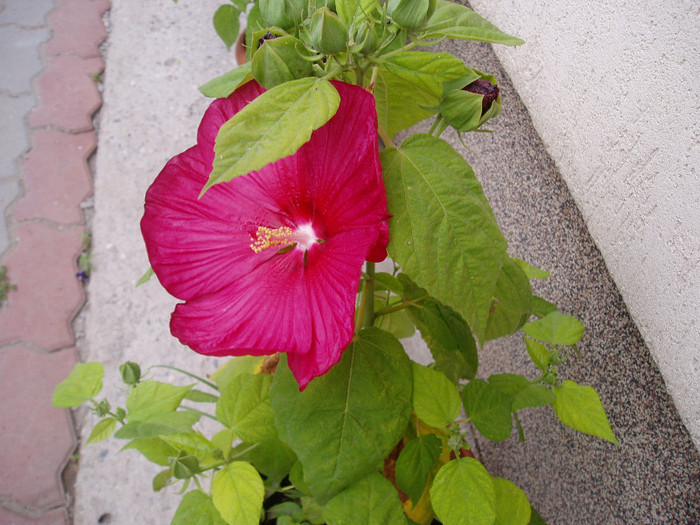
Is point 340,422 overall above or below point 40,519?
above

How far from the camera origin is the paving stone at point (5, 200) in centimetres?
151

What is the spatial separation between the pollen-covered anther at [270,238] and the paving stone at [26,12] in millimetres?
1890

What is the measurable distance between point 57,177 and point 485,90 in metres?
1.47

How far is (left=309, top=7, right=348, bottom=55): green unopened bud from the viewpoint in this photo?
A: 405 millimetres

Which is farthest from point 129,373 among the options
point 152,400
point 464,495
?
point 464,495

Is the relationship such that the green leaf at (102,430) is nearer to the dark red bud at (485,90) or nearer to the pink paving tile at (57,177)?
the dark red bud at (485,90)

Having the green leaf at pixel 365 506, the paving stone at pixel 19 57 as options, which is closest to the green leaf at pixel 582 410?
the green leaf at pixel 365 506

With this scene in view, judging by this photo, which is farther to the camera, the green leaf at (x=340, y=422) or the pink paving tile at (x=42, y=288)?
the pink paving tile at (x=42, y=288)

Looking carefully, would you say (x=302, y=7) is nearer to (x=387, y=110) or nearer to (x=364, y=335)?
(x=387, y=110)

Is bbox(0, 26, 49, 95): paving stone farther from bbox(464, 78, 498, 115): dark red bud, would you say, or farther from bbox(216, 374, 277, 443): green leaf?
bbox(464, 78, 498, 115): dark red bud

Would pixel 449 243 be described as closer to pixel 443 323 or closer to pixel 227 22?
pixel 443 323

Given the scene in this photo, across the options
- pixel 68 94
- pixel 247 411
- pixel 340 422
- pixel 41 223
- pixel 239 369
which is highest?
pixel 340 422

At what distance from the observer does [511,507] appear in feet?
2.10

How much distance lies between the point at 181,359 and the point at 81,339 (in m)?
0.28
